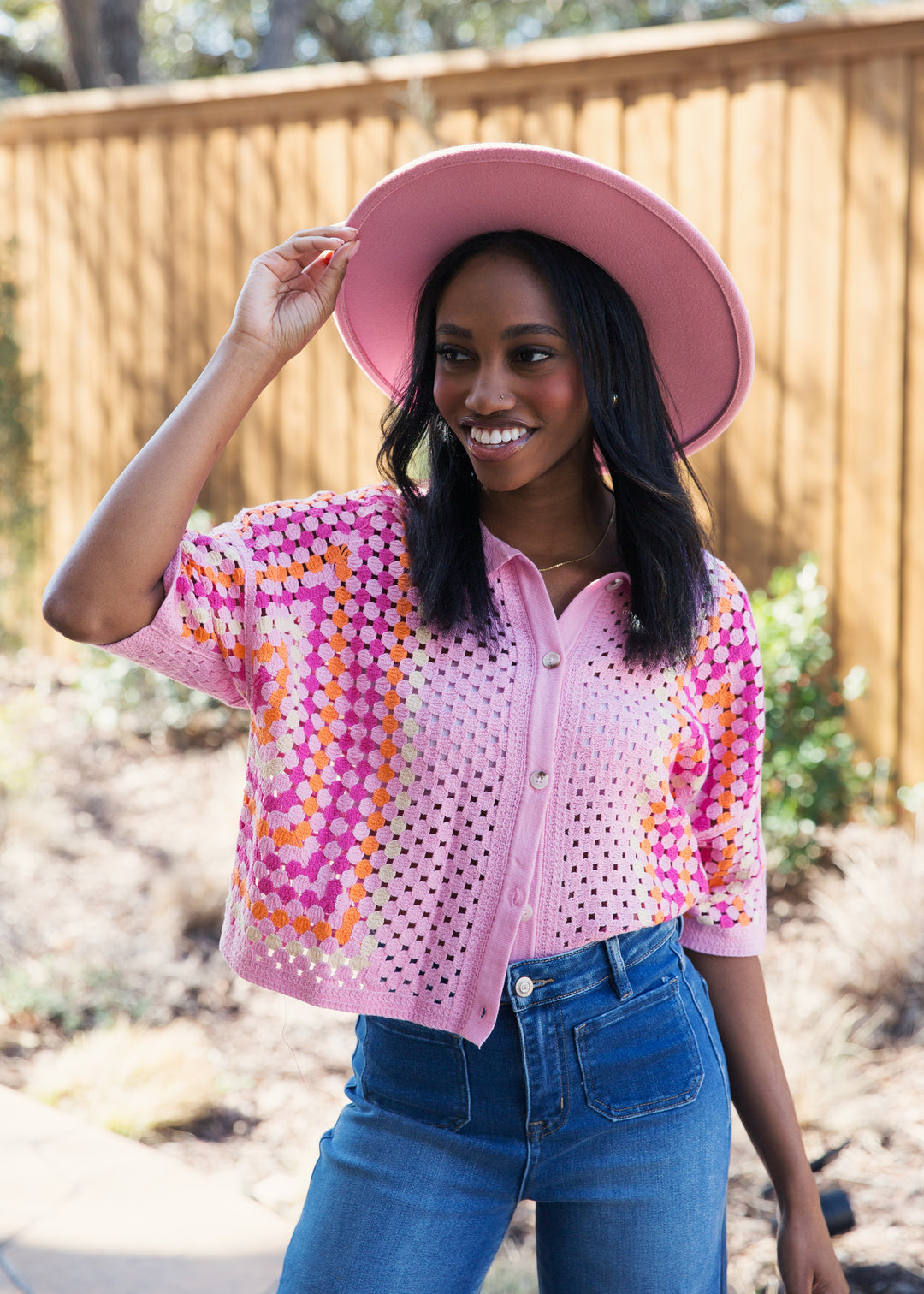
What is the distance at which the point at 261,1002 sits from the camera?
396 cm

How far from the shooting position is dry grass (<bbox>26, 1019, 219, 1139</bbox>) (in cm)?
313

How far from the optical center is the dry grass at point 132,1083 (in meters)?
3.13

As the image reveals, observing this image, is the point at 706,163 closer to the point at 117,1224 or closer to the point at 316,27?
the point at 117,1224

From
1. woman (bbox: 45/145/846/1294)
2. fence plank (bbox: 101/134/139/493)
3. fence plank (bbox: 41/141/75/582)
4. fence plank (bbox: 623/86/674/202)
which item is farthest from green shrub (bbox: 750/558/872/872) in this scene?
fence plank (bbox: 41/141/75/582)

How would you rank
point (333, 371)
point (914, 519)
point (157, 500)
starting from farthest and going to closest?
point (333, 371), point (914, 519), point (157, 500)

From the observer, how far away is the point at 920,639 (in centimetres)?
458

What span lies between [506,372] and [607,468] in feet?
0.86

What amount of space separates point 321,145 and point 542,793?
4918 mm

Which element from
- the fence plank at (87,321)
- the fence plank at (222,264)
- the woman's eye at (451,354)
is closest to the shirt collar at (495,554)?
the woman's eye at (451,354)

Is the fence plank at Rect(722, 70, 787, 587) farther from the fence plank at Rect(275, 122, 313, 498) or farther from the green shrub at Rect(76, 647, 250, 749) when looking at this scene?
the green shrub at Rect(76, 647, 250, 749)

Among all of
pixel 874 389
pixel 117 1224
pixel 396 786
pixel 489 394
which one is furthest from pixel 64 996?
pixel 874 389

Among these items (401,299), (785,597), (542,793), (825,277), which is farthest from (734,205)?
(542,793)

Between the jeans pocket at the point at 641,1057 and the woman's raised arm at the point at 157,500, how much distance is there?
764 millimetres

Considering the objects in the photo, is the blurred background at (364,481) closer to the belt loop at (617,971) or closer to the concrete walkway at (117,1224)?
the concrete walkway at (117,1224)
